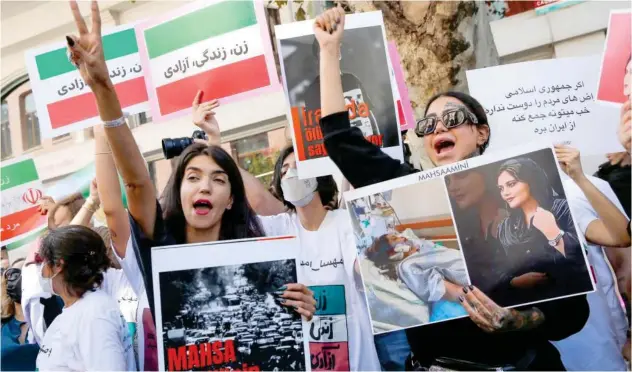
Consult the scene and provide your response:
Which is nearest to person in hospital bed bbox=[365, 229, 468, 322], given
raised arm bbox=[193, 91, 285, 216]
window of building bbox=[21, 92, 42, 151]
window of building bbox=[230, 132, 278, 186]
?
raised arm bbox=[193, 91, 285, 216]

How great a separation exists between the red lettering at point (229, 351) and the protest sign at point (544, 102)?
95cm

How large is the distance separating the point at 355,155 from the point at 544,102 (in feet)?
2.07

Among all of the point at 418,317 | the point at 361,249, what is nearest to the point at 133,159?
the point at 361,249

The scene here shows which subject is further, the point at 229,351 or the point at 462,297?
the point at 229,351

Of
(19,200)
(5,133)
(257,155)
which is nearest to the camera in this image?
(19,200)

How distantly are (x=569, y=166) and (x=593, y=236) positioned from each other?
199mm

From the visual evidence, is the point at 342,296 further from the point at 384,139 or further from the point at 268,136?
the point at 268,136

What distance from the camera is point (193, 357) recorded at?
6.29 feet

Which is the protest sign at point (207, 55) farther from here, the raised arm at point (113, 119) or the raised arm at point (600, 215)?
the raised arm at point (600, 215)

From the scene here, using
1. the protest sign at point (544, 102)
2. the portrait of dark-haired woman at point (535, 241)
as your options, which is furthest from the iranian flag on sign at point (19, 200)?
the portrait of dark-haired woman at point (535, 241)

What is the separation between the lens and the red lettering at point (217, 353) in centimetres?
191

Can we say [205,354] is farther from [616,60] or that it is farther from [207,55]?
[616,60]

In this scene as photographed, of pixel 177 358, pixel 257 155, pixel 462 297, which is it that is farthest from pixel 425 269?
pixel 257 155

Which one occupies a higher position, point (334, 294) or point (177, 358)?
point (334, 294)
